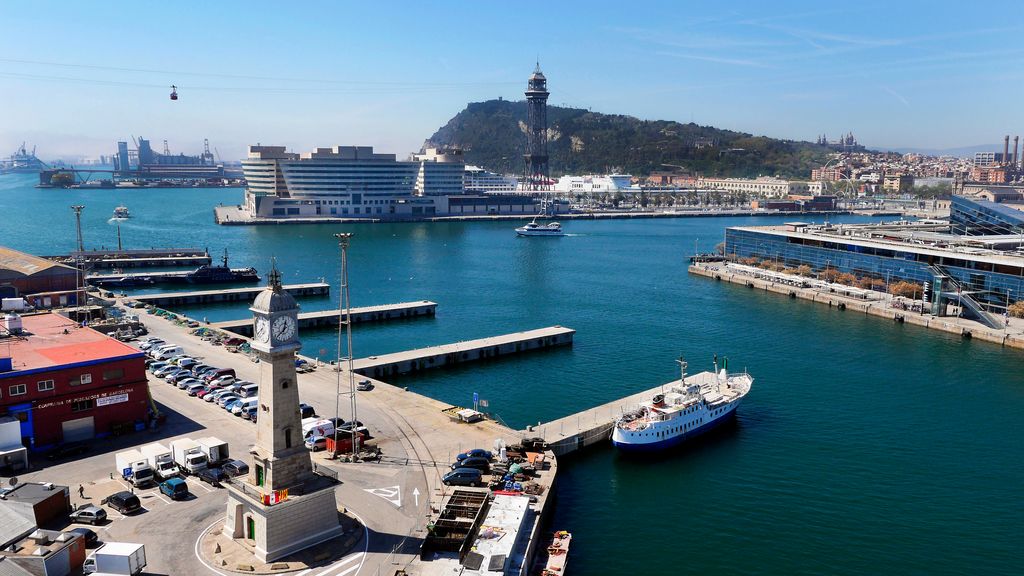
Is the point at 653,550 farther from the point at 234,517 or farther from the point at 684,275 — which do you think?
the point at 684,275

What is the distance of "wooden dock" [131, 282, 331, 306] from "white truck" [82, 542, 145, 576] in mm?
34583

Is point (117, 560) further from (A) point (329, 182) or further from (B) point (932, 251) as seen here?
(A) point (329, 182)

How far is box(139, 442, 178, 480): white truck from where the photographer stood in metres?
18.1

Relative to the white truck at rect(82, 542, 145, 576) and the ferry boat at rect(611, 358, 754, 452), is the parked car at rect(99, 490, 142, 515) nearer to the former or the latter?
the white truck at rect(82, 542, 145, 576)

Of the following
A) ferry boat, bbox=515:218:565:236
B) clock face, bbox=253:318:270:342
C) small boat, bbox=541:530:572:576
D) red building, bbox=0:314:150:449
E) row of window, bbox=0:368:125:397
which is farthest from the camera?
ferry boat, bbox=515:218:565:236

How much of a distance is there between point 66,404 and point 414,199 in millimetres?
106546

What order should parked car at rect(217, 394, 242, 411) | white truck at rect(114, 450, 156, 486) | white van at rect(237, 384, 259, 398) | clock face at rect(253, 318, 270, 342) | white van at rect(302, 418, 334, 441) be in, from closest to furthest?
clock face at rect(253, 318, 270, 342) < white truck at rect(114, 450, 156, 486) < white van at rect(302, 418, 334, 441) < parked car at rect(217, 394, 242, 411) < white van at rect(237, 384, 259, 398)

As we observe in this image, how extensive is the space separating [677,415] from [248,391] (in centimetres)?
1450

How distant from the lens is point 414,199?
411ft

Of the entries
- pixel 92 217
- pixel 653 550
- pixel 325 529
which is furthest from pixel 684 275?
pixel 92 217

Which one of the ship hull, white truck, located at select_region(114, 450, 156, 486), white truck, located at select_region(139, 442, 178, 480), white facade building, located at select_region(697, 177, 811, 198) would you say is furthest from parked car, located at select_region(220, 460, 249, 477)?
white facade building, located at select_region(697, 177, 811, 198)

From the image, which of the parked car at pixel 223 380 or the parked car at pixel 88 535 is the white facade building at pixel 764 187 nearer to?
the parked car at pixel 223 380

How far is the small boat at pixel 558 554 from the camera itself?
50.6ft

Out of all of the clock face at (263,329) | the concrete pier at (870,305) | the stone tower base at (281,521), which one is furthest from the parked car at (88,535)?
the concrete pier at (870,305)
